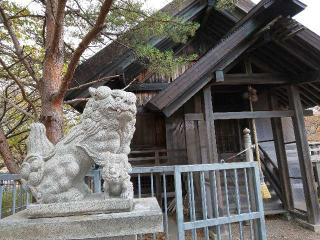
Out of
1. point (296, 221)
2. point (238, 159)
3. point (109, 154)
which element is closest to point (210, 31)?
point (238, 159)

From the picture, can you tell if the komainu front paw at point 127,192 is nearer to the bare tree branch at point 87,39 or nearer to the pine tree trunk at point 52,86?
the bare tree branch at point 87,39

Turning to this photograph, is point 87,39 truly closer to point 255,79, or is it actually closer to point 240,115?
point 240,115

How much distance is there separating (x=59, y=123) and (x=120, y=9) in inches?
91.6

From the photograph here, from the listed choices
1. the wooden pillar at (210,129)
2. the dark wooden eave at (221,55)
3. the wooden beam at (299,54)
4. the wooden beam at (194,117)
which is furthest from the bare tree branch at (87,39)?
the wooden beam at (299,54)

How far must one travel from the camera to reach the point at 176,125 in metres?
7.97

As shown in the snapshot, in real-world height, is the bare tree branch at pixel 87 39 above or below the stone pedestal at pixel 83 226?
above

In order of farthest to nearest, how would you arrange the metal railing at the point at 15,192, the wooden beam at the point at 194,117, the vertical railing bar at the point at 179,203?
the wooden beam at the point at 194,117 < the metal railing at the point at 15,192 < the vertical railing bar at the point at 179,203

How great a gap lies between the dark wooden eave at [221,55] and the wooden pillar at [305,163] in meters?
1.86

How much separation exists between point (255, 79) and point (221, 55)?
1.30 m

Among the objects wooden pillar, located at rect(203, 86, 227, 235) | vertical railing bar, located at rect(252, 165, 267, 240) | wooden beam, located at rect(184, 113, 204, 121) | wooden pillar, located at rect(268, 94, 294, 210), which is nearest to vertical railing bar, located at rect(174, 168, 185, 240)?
vertical railing bar, located at rect(252, 165, 267, 240)

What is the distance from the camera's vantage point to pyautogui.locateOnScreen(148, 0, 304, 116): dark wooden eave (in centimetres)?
548

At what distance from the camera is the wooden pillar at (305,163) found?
6.07 m

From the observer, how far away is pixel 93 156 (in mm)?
2023

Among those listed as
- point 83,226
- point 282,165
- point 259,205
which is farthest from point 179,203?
point 282,165
